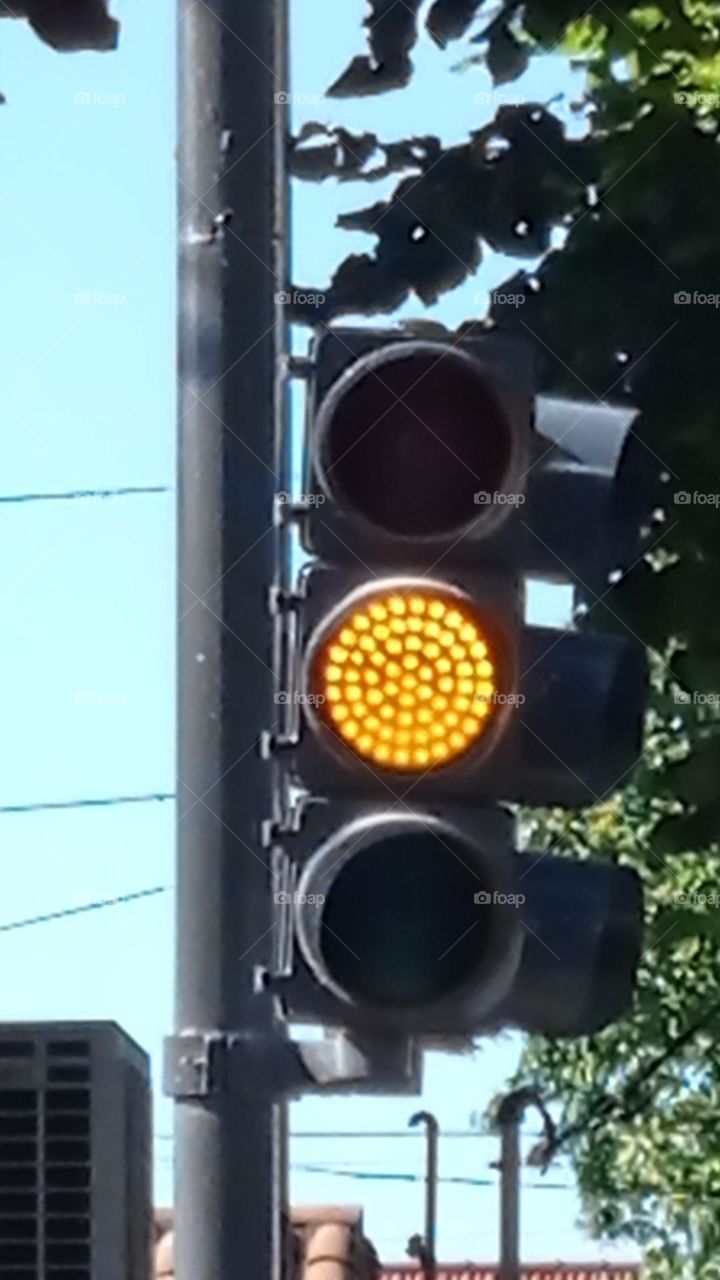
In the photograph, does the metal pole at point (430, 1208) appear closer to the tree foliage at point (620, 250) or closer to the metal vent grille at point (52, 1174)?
the tree foliage at point (620, 250)

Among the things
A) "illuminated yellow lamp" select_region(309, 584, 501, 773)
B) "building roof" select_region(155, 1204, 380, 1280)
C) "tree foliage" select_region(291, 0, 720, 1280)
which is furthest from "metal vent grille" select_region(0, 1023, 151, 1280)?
"building roof" select_region(155, 1204, 380, 1280)

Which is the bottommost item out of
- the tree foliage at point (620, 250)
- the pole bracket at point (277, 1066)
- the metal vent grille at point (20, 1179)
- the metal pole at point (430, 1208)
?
the metal pole at point (430, 1208)

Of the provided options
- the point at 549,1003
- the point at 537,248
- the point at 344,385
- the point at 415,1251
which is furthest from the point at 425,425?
the point at 415,1251

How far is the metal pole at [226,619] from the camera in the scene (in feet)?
12.4

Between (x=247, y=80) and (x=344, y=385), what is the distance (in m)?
0.40

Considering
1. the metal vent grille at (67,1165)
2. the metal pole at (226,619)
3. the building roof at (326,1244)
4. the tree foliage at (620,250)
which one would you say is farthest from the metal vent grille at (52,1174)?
the building roof at (326,1244)

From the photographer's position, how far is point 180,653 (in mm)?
3891

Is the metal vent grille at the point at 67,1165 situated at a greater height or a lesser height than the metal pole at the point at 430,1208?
greater

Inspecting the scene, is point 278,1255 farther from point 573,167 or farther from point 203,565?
point 573,167

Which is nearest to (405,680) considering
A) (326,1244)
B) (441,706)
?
(441,706)

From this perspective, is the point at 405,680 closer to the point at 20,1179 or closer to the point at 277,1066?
the point at 277,1066

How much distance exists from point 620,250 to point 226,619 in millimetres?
1581

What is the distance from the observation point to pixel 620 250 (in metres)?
5.21

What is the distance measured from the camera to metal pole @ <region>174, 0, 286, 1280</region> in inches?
149
